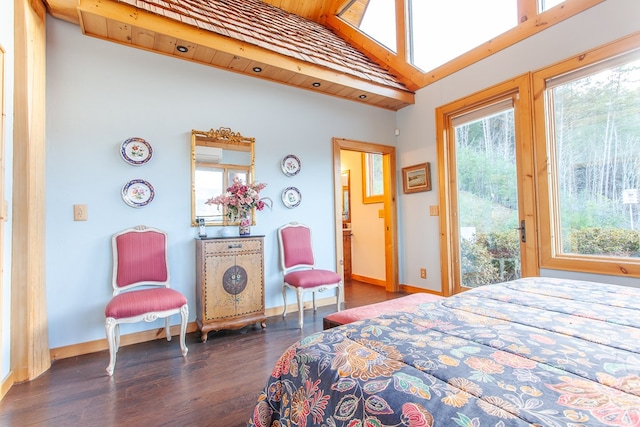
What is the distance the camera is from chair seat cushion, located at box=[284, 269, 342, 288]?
293cm

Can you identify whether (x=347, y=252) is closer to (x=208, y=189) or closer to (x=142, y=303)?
(x=208, y=189)

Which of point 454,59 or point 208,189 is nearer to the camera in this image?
point 208,189

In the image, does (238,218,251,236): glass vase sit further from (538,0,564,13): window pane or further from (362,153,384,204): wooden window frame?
(538,0,564,13): window pane

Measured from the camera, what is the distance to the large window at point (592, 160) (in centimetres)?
230

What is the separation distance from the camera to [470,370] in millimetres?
725

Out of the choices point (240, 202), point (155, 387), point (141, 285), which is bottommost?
point (155, 387)

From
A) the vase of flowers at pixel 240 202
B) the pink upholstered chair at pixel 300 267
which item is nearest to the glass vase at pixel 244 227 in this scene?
the vase of flowers at pixel 240 202

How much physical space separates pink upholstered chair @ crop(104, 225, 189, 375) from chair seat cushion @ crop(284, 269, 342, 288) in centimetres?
102

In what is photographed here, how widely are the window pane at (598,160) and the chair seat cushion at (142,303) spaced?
10.7 feet

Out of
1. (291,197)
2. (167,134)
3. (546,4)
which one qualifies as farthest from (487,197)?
(167,134)

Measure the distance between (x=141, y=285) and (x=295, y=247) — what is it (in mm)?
1457

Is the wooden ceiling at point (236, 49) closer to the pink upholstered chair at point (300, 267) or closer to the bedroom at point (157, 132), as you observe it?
the bedroom at point (157, 132)

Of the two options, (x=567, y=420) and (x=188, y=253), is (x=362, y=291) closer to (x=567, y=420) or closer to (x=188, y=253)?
(x=188, y=253)

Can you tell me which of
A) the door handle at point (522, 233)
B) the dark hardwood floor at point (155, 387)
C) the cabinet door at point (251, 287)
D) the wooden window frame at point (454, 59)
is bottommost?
the dark hardwood floor at point (155, 387)
